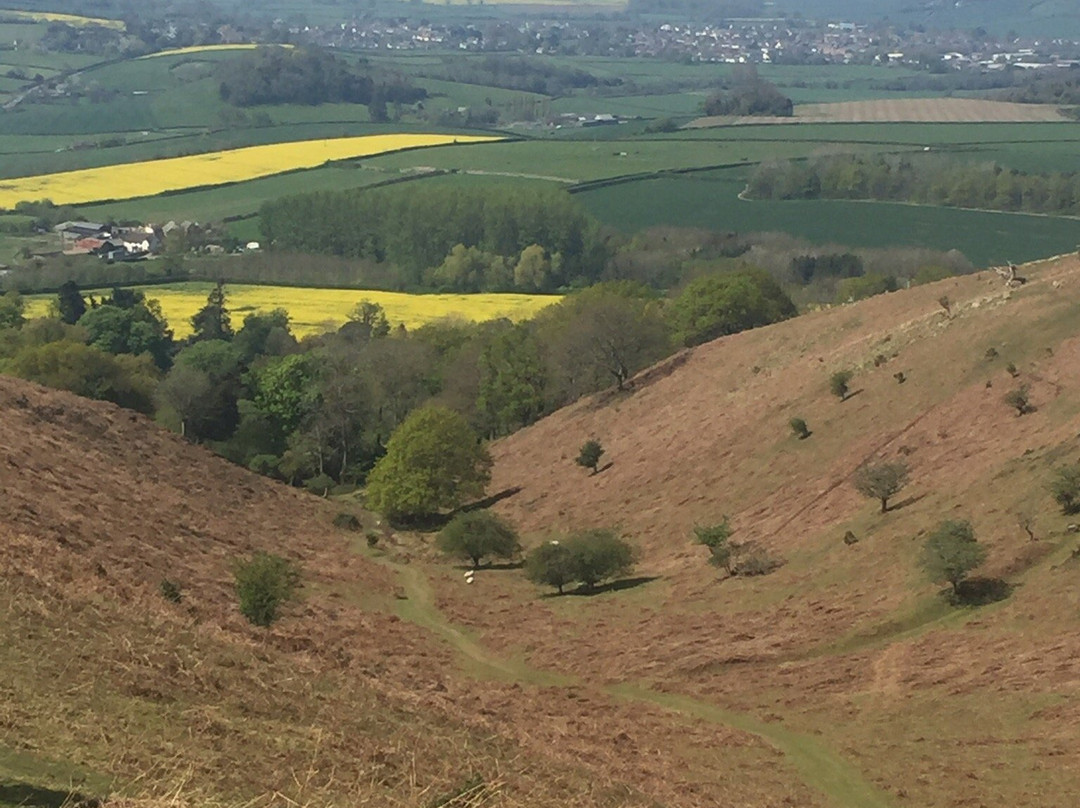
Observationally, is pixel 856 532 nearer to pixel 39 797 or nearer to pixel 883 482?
pixel 883 482

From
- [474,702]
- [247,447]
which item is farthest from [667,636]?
[247,447]

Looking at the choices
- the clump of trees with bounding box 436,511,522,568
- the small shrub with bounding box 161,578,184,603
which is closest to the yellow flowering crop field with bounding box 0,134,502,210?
the clump of trees with bounding box 436,511,522,568

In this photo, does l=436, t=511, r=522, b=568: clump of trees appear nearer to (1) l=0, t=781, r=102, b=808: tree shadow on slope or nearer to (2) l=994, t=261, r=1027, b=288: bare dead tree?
(2) l=994, t=261, r=1027, b=288: bare dead tree

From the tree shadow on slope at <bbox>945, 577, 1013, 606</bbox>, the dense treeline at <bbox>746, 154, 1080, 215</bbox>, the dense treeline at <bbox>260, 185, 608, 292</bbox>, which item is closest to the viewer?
the tree shadow on slope at <bbox>945, 577, 1013, 606</bbox>

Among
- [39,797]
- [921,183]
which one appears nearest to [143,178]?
[921,183]

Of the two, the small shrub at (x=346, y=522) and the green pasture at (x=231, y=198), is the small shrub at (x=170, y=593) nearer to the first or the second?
the small shrub at (x=346, y=522)
